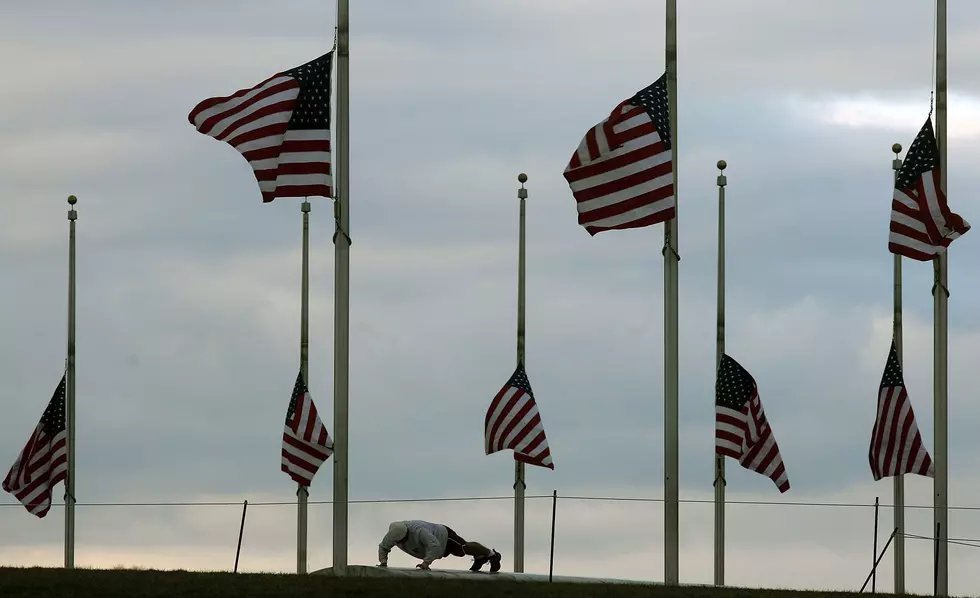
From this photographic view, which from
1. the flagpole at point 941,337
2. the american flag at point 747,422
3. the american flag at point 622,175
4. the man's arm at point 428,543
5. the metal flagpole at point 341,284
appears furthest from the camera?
the american flag at point 747,422

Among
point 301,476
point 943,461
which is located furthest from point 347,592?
point 301,476

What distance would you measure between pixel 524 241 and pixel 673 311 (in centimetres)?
1305

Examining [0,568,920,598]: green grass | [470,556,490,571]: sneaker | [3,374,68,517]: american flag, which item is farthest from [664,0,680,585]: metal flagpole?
[3,374,68,517]: american flag

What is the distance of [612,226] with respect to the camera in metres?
33.6

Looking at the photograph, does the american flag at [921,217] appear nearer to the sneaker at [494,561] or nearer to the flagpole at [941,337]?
the flagpole at [941,337]

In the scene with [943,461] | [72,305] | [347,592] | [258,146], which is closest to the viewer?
[347,592]

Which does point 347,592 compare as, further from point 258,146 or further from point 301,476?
point 301,476

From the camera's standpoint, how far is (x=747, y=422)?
43844 mm

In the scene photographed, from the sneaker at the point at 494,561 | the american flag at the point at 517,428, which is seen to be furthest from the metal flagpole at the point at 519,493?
the sneaker at the point at 494,561

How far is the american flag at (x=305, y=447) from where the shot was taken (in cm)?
4612

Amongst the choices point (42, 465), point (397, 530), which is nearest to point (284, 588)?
point (397, 530)

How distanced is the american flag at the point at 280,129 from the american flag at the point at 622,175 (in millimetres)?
3687

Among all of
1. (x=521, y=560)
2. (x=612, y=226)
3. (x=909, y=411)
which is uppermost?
(x=612, y=226)

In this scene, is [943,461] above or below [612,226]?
below
